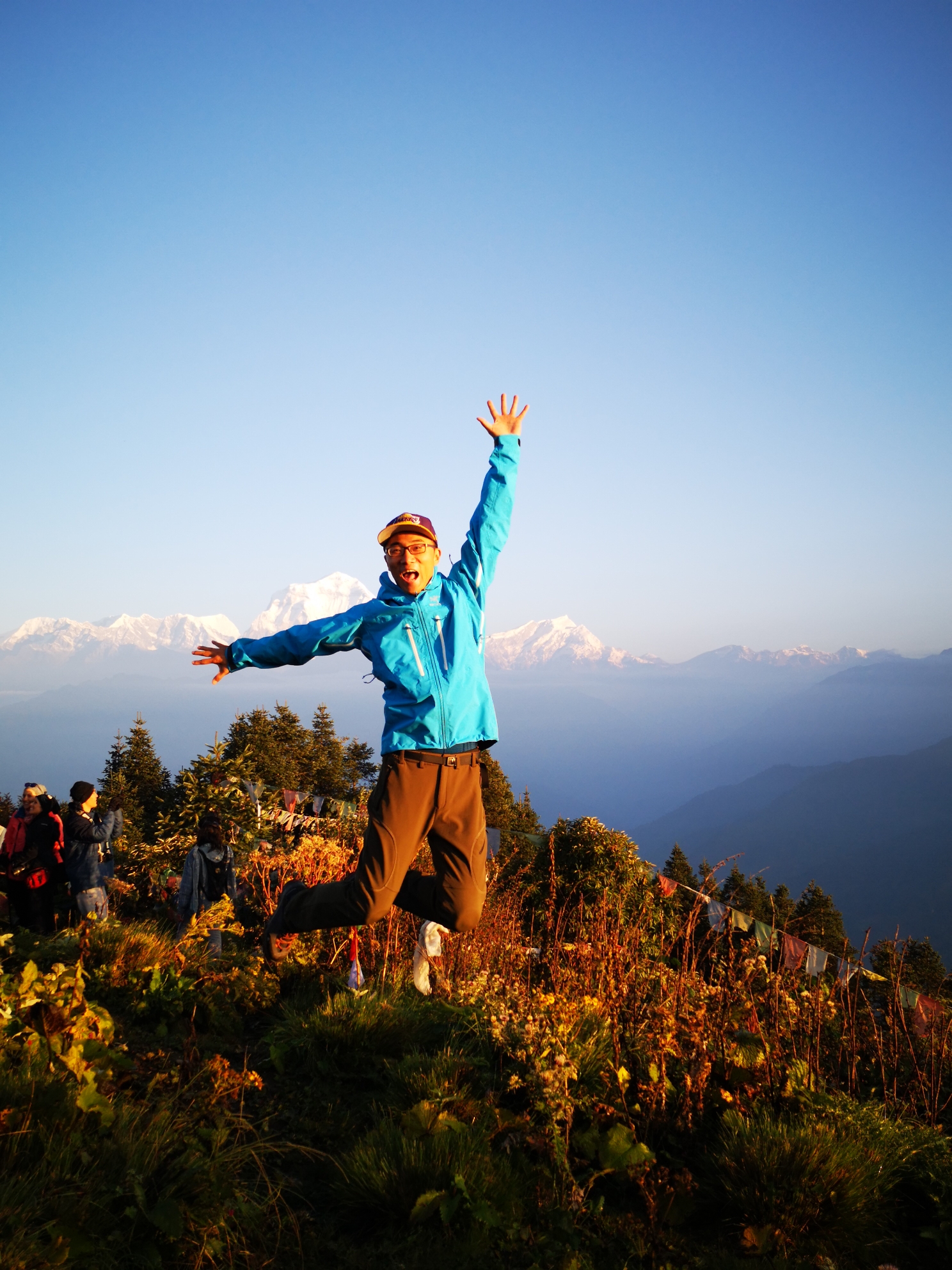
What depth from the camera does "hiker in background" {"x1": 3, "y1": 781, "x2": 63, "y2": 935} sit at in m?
6.99

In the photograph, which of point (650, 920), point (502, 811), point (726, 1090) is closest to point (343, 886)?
point (726, 1090)

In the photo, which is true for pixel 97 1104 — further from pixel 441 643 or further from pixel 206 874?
pixel 206 874

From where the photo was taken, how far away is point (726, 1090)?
296 cm

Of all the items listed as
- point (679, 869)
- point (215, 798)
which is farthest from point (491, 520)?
point (679, 869)

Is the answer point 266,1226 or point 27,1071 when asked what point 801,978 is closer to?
point 266,1226

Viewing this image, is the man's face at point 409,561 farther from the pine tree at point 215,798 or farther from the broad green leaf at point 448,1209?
the pine tree at point 215,798

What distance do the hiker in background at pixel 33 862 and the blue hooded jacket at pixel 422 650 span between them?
15.5 feet

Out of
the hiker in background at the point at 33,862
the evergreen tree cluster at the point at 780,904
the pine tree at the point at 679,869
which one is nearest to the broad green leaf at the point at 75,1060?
the hiker in background at the point at 33,862

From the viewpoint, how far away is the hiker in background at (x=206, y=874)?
252 inches

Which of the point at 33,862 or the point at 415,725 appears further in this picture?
the point at 33,862

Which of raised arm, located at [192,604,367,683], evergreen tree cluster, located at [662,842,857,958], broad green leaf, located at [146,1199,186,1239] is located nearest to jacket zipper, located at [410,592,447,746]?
raised arm, located at [192,604,367,683]

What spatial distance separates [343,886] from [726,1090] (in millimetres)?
1987

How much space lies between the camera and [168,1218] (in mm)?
2016

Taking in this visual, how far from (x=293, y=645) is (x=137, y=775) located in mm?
24798
